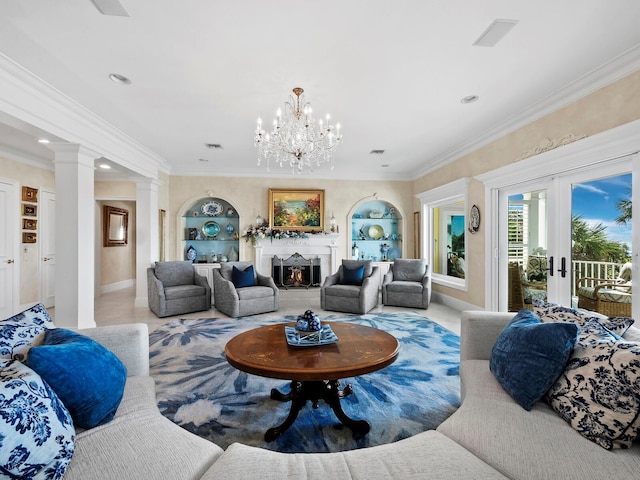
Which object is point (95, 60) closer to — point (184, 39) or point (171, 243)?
point (184, 39)

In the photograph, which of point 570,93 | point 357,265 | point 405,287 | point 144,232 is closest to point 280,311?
point 357,265

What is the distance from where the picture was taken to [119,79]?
296 cm

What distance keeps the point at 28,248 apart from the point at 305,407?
5.77 metres

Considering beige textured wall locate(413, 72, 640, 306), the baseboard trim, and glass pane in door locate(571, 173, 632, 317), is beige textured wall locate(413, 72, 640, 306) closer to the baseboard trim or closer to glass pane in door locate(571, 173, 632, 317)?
glass pane in door locate(571, 173, 632, 317)

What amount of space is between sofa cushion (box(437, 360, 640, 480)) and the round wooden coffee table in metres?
0.60

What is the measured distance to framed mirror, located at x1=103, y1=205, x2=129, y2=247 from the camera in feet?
24.6

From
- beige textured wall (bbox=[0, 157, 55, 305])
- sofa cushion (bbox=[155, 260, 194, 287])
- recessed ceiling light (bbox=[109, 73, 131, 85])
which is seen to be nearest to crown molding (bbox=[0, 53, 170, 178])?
recessed ceiling light (bbox=[109, 73, 131, 85])

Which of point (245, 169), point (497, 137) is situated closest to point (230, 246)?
point (245, 169)

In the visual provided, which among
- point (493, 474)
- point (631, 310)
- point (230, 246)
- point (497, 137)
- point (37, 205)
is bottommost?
point (493, 474)

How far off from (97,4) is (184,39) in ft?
1.76

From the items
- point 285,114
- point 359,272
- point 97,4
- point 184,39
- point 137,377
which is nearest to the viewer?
point 137,377

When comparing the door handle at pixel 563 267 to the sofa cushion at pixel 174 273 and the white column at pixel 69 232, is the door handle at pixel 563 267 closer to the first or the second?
the sofa cushion at pixel 174 273

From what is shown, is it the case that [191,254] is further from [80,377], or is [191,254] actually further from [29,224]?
[80,377]

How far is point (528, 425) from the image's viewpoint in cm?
133
